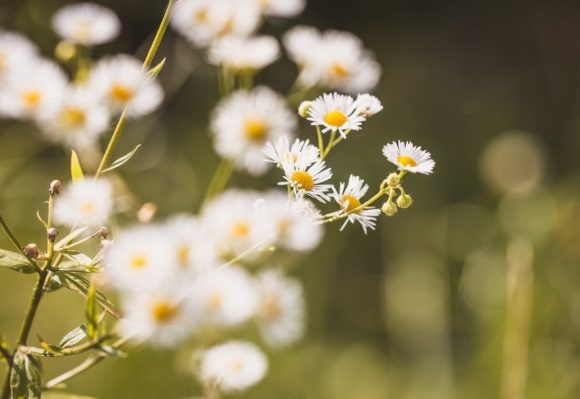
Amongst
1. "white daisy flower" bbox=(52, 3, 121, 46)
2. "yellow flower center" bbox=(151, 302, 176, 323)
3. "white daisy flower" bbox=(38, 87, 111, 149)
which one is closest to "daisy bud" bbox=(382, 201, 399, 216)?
"yellow flower center" bbox=(151, 302, 176, 323)

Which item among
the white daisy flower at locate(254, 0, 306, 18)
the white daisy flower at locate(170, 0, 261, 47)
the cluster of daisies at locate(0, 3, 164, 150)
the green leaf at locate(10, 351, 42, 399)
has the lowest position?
the green leaf at locate(10, 351, 42, 399)

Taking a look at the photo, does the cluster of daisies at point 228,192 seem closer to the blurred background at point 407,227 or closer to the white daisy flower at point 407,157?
the white daisy flower at point 407,157

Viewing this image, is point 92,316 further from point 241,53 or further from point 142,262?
point 241,53

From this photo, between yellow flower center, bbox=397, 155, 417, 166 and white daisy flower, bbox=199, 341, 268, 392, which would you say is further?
white daisy flower, bbox=199, 341, 268, 392

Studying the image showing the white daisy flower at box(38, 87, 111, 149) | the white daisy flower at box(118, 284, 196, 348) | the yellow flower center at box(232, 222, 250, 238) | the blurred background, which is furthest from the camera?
the blurred background

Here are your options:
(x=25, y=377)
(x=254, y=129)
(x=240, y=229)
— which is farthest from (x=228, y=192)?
(x=25, y=377)

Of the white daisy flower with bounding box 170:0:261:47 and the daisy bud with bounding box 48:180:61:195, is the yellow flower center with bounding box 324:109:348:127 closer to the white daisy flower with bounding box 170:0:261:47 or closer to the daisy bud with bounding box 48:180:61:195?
the daisy bud with bounding box 48:180:61:195
